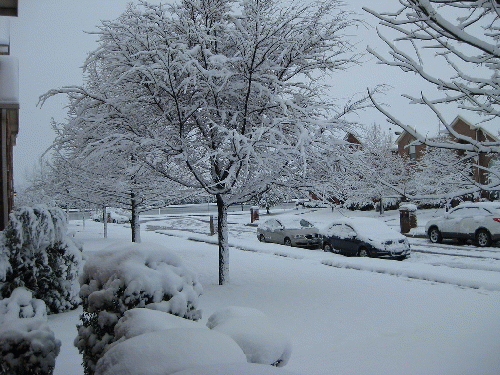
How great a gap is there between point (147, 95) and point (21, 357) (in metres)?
5.70

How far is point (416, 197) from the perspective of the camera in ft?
10.9

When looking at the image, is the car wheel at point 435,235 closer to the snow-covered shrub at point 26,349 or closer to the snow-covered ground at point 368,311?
the snow-covered ground at point 368,311

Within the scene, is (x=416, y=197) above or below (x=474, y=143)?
below

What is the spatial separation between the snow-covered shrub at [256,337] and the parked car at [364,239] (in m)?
11.4

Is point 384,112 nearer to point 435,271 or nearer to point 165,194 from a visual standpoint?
point 435,271

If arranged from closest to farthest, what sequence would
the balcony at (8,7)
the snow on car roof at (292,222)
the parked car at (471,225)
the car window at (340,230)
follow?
1. the balcony at (8,7)
2. the car window at (340,230)
3. the parked car at (471,225)
4. the snow on car roof at (292,222)

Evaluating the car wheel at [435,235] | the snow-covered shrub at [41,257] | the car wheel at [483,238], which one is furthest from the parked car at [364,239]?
the snow-covered shrub at [41,257]

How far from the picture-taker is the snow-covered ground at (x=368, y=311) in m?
5.12

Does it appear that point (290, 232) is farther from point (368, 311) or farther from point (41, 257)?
point (41, 257)

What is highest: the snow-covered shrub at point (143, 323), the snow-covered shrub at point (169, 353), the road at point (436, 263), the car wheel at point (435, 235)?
the snow-covered shrub at point (169, 353)

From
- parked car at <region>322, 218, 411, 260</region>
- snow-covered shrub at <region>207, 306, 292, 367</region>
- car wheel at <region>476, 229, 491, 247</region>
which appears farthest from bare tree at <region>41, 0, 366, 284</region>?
car wheel at <region>476, 229, 491, 247</region>

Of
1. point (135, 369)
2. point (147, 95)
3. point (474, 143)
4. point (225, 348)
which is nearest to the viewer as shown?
point (135, 369)

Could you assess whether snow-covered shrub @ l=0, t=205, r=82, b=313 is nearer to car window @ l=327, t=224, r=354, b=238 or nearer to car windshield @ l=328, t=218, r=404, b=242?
car windshield @ l=328, t=218, r=404, b=242

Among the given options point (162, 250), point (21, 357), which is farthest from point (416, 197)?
point (21, 357)
